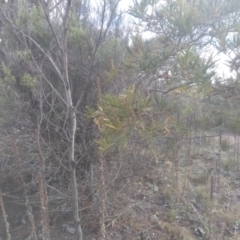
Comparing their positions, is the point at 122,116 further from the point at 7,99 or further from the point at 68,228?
the point at 68,228

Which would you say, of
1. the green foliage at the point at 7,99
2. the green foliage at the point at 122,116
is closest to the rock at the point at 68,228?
the green foliage at the point at 7,99

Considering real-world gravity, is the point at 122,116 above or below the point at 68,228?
above

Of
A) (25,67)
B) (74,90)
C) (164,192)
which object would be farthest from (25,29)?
(164,192)

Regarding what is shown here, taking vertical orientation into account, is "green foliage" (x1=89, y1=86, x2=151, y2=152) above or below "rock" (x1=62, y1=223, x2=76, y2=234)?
above

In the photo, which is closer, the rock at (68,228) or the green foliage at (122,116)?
the green foliage at (122,116)

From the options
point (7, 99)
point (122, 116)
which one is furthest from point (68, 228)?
point (122, 116)

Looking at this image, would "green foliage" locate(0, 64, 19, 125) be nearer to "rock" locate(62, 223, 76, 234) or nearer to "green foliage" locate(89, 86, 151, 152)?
"rock" locate(62, 223, 76, 234)

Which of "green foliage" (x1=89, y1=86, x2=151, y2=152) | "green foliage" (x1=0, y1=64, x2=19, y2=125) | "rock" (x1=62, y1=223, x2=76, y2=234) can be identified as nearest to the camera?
"green foliage" (x1=89, y1=86, x2=151, y2=152)

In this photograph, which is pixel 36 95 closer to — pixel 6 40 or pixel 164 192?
pixel 6 40

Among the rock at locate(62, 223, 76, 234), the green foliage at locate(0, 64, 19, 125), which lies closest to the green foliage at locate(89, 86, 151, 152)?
the green foliage at locate(0, 64, 19, 125)

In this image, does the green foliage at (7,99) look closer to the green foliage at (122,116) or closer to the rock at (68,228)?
the rock at (68,228)

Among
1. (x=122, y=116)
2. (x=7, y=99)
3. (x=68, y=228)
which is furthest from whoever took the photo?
(x=68, y=228)

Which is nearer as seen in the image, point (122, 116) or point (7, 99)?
point (122, 116)

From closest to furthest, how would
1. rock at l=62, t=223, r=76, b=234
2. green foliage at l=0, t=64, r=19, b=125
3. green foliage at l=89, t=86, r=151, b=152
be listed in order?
green foliage at l=89, t=86, r=151, b=152, green foliage at l=0, t=64, r=19, b=125, rock at l=62, t=223, r=76, b=234
